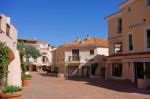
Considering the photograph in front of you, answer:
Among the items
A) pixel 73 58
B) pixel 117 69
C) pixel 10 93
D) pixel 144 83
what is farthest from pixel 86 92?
pixel 73 58

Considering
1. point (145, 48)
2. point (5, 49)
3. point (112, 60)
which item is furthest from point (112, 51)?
point (5, 49)

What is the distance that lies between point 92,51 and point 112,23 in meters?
15.9

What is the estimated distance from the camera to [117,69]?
1331 inches

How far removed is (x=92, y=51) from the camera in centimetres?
5116

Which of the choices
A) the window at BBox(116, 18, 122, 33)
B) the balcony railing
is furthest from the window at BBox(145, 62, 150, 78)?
the balcony railing

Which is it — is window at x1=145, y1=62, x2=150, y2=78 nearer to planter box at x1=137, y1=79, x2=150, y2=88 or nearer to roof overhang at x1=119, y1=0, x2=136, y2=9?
planter box at x1=137, y1=79, x2=150, y2=88

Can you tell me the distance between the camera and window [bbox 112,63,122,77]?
33.2 m

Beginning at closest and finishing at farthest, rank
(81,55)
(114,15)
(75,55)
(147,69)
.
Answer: (147,69)
(114,15)
(81,55)
(75,55)

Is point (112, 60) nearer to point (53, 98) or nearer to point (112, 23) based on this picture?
point (112, 23)

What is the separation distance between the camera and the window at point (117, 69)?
33.2m

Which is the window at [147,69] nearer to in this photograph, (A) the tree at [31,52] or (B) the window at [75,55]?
(B) the window at [75,55]

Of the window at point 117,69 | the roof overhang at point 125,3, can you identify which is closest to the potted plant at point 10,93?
the roof overhang at point 125,3

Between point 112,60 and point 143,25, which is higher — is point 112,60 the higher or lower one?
the lower one

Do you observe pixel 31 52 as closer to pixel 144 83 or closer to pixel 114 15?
pixel 114 15
